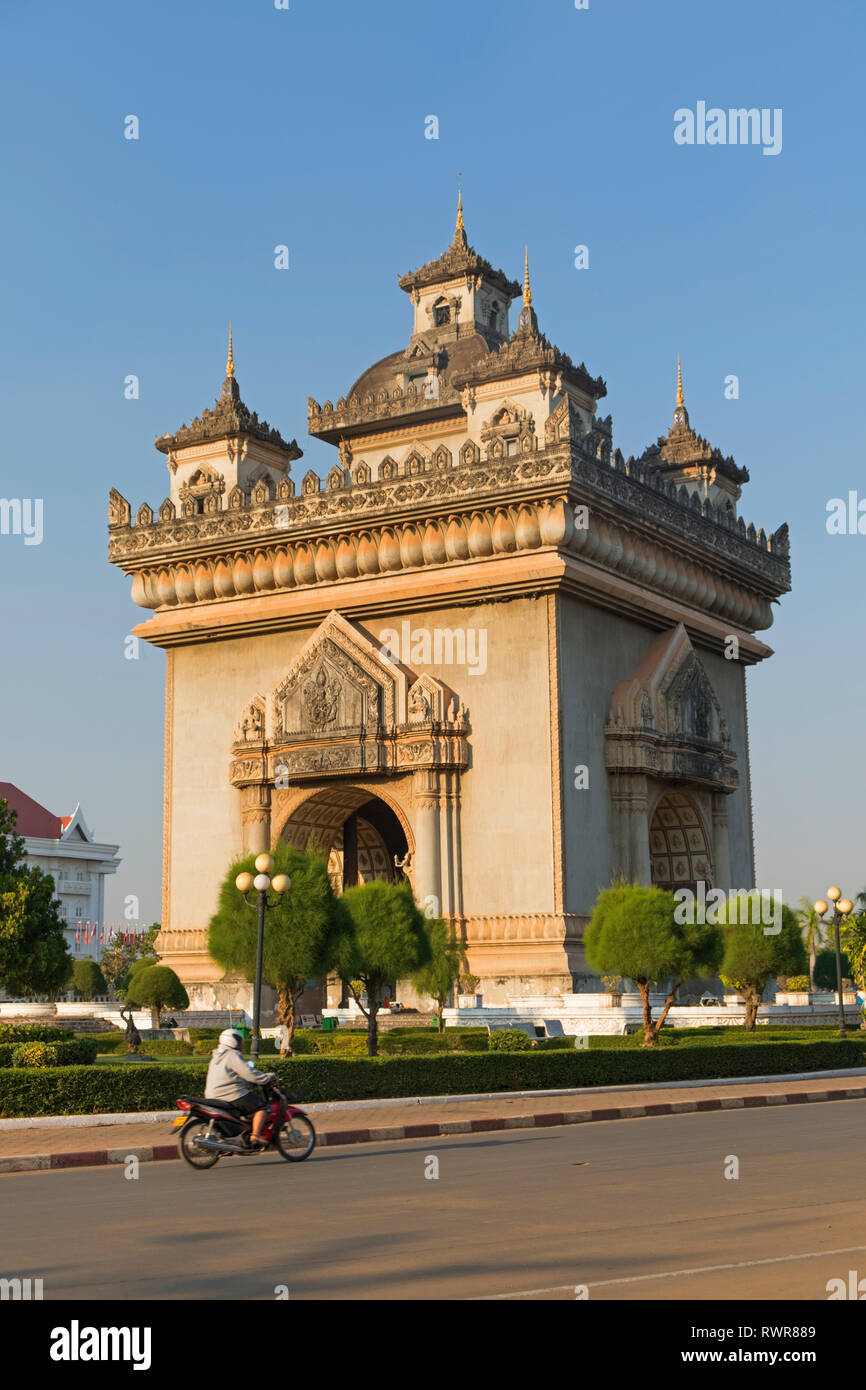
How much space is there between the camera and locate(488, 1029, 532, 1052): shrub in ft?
82.2

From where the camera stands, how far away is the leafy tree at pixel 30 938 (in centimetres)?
3378

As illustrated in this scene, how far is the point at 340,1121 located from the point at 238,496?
899 inches

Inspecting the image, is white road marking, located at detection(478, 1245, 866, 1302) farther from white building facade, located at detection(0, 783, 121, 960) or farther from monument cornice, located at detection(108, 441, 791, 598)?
white building facade, located at detection(0, 783, 121, 960)

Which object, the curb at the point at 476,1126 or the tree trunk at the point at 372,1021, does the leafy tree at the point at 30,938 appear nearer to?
the tree trunk at the point at 372,1021

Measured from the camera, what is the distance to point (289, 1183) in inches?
459

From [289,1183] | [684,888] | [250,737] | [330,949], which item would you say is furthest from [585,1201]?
[684,888]

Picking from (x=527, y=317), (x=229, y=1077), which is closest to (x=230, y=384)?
(x=527, y=317)

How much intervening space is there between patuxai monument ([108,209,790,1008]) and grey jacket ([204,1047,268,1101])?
18.8m

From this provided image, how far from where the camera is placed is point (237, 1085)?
13359mm

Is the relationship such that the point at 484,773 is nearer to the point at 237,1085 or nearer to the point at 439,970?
the point at 439,970

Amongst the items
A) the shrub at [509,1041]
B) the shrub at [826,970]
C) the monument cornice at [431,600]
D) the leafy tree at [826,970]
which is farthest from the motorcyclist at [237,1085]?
the leafy tree at [826,970]

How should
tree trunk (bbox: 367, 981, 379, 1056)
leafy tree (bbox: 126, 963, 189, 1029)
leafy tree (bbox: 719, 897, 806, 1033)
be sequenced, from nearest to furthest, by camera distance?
tree trunk (bbox: 367, 981, 379, 1056), leafy tree (bbox: 719, 897, 806, 1033), leafy tree (bbox: 126, 963, 189, 1029)

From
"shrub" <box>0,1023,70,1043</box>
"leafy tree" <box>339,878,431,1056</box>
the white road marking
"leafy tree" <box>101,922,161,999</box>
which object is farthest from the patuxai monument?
"leafy tree" <box>101,922,161,999</box>

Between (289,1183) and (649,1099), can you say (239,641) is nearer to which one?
(649,1099)
